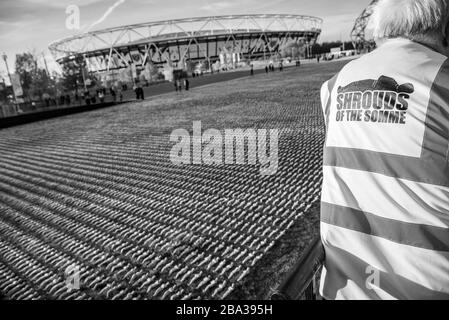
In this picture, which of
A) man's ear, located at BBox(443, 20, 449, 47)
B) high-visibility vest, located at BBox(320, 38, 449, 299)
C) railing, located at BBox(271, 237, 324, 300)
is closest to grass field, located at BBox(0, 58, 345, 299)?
railing, located at BBox(271, 237, 324, 300)

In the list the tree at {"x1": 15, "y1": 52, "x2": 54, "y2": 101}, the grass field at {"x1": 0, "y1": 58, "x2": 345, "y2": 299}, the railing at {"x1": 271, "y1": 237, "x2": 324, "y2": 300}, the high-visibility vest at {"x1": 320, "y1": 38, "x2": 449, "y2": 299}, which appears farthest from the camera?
the tree at {"x1": 15, "y1": 52, "x2": 54, "y2": 101}

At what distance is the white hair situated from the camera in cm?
124

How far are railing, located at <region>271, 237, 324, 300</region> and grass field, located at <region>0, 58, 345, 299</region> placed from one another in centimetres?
151

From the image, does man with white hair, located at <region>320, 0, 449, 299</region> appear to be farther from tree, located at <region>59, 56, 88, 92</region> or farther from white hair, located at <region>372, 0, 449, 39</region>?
tree, located at <region>59, 56, 88, 92</region>

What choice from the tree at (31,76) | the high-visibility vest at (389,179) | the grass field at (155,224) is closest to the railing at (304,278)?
the high-visibility vest at (389,179)

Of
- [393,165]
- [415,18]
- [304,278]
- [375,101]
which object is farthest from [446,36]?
[304,278]

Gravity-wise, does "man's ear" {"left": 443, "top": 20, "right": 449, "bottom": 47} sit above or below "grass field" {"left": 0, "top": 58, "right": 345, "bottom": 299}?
above

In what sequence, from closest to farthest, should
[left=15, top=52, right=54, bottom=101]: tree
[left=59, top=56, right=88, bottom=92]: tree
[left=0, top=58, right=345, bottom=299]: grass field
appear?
1. [left=0, top=58, right=345, bottom=299]: grass field
2. [left=15, top=52, right=54, bottom=101]: tree
3. [left=59, top=56, right=88, bottom=92]: tree

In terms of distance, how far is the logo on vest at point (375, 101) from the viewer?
1.21m

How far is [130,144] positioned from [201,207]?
225 inches

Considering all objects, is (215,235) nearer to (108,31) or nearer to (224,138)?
(224,138)

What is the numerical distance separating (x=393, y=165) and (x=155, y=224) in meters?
3.77

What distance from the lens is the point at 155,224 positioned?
453 cm
